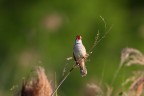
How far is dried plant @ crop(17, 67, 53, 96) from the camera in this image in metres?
5.93

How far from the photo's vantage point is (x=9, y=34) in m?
21.7

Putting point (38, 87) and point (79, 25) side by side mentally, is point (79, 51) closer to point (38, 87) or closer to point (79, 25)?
point (38, 87)

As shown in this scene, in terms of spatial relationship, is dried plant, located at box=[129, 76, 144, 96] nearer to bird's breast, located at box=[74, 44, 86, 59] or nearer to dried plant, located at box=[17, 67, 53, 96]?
dried plant, located at box=[17, 67, 53, 96]

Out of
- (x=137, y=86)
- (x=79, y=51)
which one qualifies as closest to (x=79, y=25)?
(x=137, y=86)

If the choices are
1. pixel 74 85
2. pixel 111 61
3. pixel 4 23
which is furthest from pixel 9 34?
pixel 74 85

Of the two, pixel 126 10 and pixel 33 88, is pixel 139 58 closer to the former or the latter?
pixel 33 88

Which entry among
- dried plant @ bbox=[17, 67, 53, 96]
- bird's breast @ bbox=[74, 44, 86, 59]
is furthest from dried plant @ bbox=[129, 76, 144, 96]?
bird's breast @ bbox=[74, 44, 86, 59]

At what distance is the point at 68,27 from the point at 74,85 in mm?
4332

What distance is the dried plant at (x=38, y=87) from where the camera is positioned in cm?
593

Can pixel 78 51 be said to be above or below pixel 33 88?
above

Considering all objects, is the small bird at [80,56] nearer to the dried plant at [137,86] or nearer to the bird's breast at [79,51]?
the bird's breast at [79,51]

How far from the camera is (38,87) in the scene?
602 centimetres

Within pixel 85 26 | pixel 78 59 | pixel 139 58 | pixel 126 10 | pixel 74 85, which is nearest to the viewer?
pixel 78 59

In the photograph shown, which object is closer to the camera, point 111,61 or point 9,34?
point 111,61
